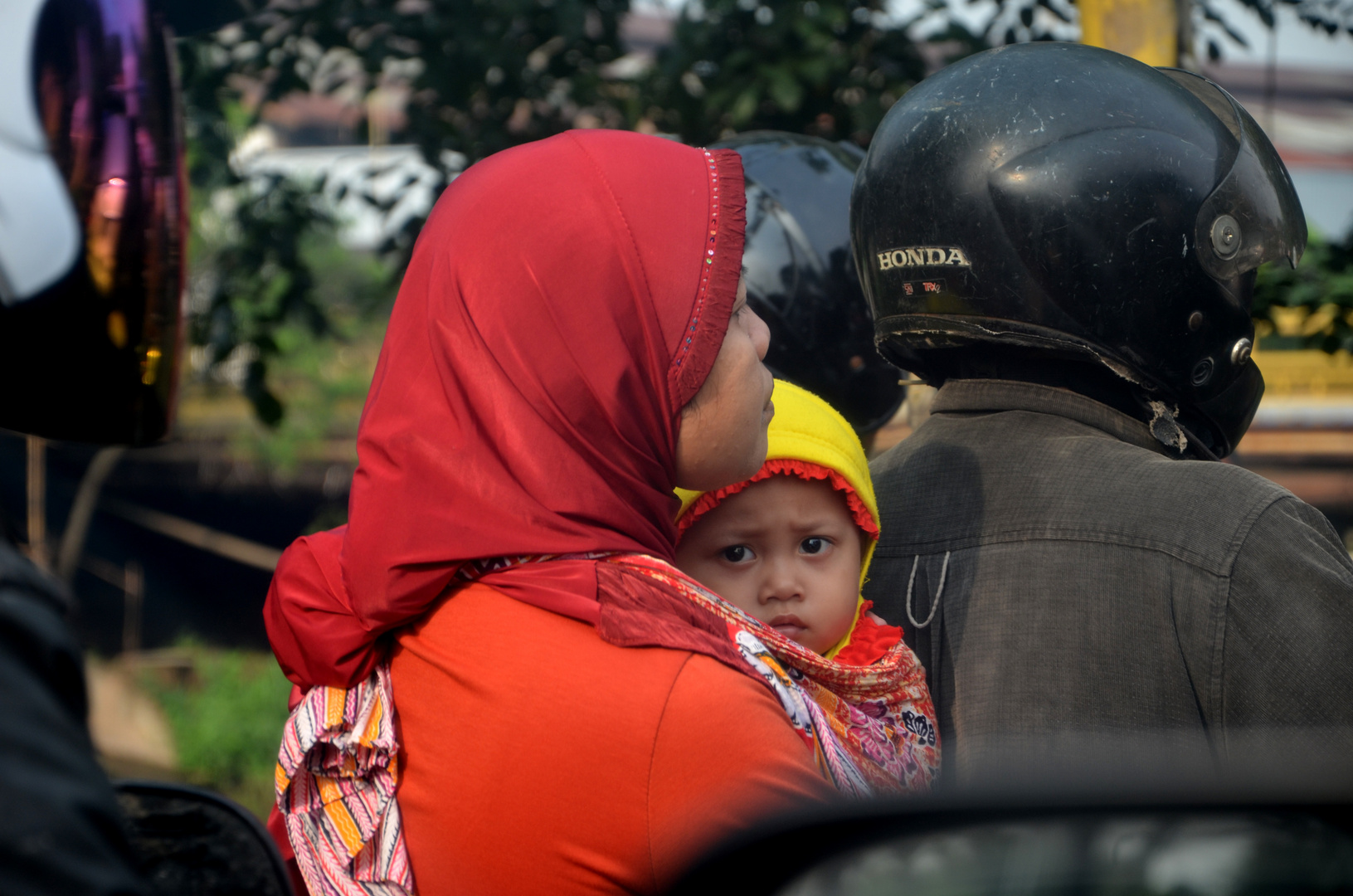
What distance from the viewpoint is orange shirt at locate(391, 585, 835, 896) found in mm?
1182

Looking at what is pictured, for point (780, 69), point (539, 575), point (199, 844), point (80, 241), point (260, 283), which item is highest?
point (80, 241)

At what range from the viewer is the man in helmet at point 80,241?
1.28 meters

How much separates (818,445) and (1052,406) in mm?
361

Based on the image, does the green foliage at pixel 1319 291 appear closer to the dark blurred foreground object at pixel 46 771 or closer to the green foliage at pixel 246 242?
the green foliage at pixel 246 242

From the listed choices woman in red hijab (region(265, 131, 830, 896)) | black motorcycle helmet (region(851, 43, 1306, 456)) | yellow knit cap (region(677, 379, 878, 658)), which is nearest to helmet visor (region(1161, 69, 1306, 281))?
black motorcycle helmet (region(851, 43, 1306, 456))

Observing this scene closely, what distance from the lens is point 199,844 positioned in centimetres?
121

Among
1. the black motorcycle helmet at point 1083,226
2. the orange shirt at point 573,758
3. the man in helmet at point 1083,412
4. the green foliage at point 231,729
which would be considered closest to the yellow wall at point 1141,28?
the man in helmet at point 1083,412

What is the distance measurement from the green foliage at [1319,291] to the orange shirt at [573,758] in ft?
11.3

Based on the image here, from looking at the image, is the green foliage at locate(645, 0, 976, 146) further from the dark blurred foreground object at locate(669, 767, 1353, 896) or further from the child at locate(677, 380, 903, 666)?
the dark blurred foreground object at locate(669, 767, 1353, 896)

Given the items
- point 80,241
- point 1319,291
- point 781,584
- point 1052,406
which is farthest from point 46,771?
point 1319,291

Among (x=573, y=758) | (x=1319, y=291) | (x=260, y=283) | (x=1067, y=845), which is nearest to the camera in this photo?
(x=1067, y=845)

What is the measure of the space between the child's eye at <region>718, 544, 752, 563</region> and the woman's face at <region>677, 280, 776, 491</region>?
1.63ft

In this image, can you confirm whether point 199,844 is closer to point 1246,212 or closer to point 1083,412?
point 1083,412

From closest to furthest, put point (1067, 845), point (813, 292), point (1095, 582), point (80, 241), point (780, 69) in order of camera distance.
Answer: point (1067, 845) → point (80, 241) → point (1095, 582) → point (813, 292) → point (780, 69)
